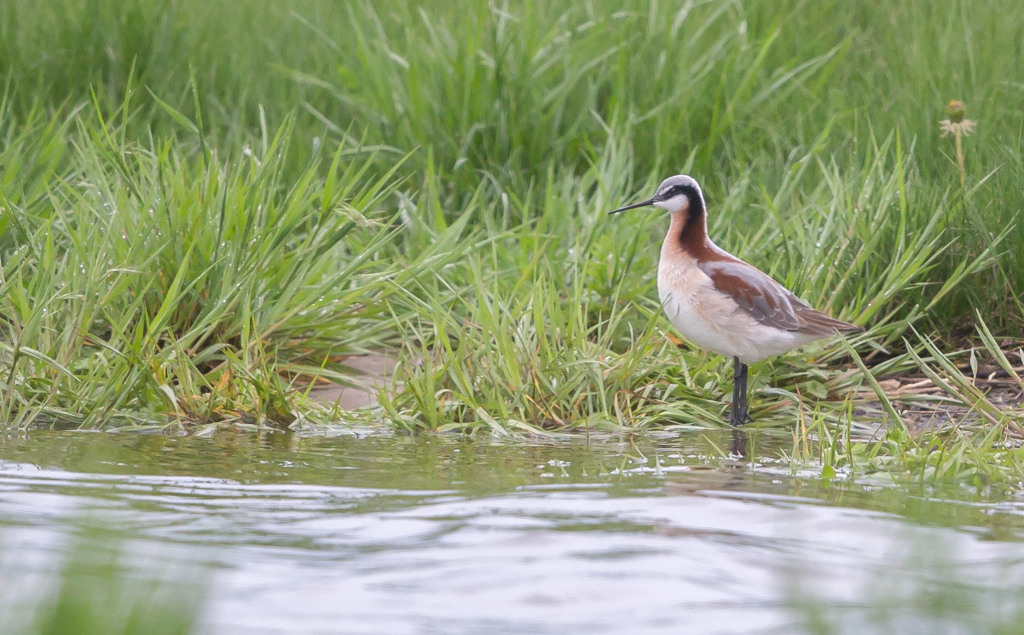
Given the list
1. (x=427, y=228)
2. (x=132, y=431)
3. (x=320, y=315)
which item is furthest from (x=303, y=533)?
(x=427, y=228)

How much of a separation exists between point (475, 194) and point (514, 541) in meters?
4.16

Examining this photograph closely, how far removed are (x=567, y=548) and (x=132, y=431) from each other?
2598mm

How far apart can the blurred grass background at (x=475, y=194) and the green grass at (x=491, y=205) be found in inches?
0.9

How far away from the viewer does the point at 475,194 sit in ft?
23.8

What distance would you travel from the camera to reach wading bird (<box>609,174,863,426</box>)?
548 centimetres

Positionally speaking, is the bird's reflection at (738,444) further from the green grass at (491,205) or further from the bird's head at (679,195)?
the bird's head at (679,195)

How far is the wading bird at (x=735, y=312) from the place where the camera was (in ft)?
18.0

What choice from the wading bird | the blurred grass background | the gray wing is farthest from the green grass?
the gray wing

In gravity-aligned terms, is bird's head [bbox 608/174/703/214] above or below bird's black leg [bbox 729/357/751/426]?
above

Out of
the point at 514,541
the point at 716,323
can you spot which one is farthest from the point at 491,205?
the point at 514,541

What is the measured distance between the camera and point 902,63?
8.43m

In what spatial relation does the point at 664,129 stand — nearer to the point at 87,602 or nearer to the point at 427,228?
the point at 427,228

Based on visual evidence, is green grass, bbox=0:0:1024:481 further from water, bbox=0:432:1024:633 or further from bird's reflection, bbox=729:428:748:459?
water, bbox=0:432:1024:633

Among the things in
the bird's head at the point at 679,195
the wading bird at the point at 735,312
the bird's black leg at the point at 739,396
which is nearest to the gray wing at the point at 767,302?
the wading bird at the point at 735,312
